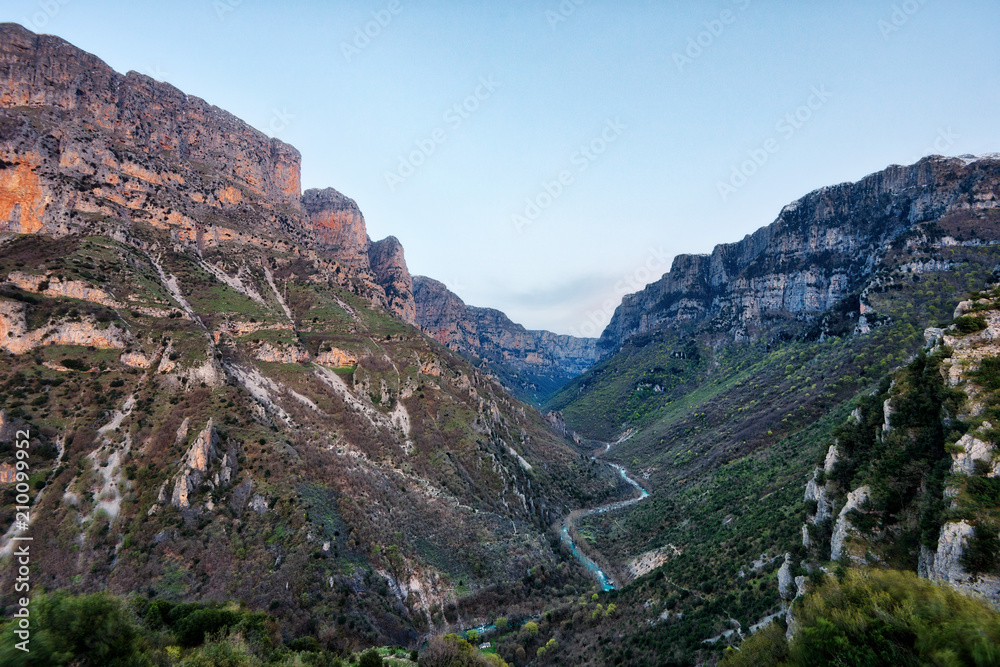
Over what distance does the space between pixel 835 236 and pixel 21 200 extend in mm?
187759

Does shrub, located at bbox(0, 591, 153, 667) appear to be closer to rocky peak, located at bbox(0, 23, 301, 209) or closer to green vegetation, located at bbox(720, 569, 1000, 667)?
green vegetation, located at bbox(720, 569, 1000, 667)

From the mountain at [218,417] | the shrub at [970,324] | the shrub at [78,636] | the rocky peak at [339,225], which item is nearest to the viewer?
the shrub at [78,636]

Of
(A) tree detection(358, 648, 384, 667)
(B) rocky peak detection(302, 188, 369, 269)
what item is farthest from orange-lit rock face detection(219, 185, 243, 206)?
(A) tree detection(358, 648, 384, 667)

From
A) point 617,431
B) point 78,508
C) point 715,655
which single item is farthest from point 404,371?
point 617,431

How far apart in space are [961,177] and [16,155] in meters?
186

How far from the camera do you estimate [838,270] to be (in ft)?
386

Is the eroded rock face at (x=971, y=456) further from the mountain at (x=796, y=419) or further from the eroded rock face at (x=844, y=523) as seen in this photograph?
the eroded rock face at (x=844, y=523)

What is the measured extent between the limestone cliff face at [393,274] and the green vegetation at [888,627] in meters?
154

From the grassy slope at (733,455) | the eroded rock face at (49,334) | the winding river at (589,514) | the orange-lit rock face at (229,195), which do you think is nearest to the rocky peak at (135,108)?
the orange-lit rock face at (229,195)

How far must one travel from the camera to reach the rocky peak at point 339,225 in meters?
148

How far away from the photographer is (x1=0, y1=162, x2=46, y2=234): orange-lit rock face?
189 ft

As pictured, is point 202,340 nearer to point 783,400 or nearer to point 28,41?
point 28,41

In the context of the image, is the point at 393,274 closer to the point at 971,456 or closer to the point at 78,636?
the point at 78,636

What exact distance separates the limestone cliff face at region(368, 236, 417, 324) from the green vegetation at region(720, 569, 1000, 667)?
15418 cm
